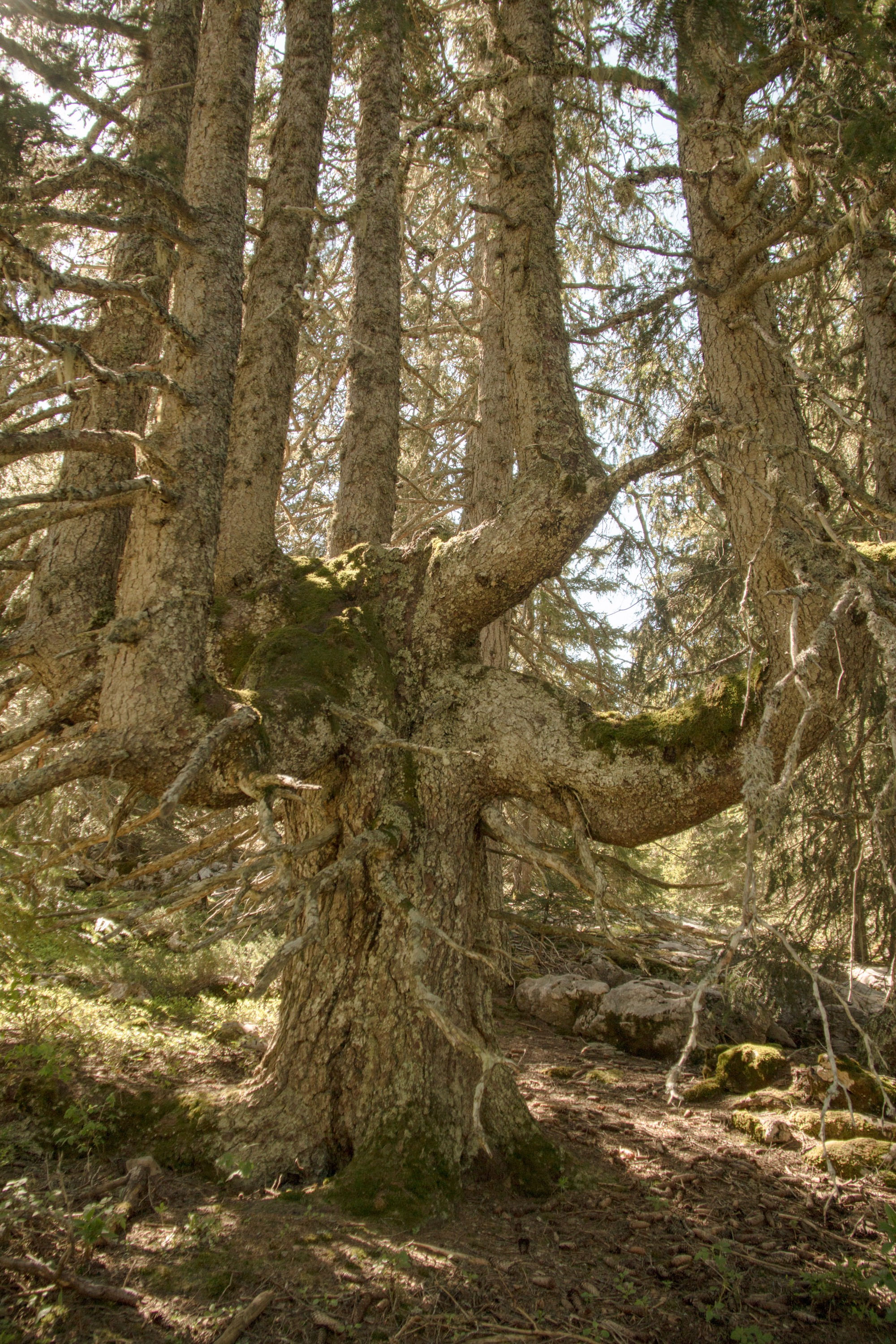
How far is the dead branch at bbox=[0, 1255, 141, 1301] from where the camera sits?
8.97 ft

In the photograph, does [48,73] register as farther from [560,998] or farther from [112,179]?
[560,998]

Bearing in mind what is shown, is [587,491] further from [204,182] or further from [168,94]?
[168,94]

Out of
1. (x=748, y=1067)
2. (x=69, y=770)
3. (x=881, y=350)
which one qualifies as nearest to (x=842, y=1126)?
(x=748, y=1067)

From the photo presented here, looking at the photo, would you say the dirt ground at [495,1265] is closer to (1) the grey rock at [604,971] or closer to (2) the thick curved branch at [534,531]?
(2) the thick curved branch at [534,531]

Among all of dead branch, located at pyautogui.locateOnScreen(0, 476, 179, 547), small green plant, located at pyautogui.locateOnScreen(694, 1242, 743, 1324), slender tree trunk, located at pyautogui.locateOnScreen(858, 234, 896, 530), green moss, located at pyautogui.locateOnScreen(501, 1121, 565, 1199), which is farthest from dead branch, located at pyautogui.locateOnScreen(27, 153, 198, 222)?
small green plant, located at pyautogui.locateOnScreen(694, 1242, 743, 1324)

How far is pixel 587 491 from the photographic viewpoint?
13.0 ft

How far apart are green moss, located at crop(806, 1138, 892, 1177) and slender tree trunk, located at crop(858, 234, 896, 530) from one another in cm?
421

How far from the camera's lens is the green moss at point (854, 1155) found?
434 cm

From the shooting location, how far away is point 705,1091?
5629 mm

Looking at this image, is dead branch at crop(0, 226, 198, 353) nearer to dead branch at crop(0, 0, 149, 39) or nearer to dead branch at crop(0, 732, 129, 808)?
dead branch at crop(0, 0, 149, 39)

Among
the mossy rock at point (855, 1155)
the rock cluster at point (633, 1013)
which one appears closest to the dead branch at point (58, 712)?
the rock cluster at point (633, 1013)

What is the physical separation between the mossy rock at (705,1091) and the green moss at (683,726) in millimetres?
2992

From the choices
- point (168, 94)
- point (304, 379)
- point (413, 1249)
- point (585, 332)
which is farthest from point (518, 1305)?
point (304, 379)

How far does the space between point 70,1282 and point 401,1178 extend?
1380 mm
